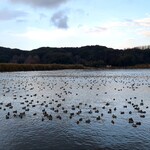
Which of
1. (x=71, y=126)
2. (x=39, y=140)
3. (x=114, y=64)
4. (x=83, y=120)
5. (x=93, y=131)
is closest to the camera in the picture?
(x=39, y=140)

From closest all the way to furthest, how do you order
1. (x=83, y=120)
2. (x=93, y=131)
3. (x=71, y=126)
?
(x=93, y=131)
(x=71, y=126)
(x=83, y=120)

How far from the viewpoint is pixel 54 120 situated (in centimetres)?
2006

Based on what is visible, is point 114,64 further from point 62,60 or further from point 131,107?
point 131,107

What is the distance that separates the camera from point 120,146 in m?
14.6

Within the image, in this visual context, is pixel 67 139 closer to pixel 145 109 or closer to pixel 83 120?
pixel 83 120

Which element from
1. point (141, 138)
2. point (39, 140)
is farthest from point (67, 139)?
point (141, 138)

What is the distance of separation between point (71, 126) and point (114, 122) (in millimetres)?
2823

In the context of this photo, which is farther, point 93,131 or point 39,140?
point 93,131

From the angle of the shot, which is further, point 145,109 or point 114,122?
point 145,109

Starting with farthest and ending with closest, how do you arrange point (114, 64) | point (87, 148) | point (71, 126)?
point (114, 64) → point (71, 126) → point (87, 148)

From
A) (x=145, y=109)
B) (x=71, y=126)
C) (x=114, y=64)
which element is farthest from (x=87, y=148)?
(x=114, y=64)

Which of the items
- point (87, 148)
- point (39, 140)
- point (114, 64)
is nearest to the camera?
point (87, 148)

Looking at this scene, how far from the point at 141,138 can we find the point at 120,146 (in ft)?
6.06

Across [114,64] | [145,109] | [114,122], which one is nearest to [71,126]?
[114,122]
